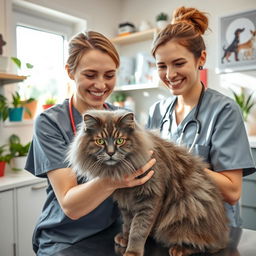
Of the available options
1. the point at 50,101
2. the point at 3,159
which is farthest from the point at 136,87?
the point at 3,159

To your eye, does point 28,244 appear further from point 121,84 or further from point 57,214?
point 121,84

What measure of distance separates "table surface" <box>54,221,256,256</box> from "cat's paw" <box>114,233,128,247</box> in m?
0.02

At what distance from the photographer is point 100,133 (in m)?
0.94

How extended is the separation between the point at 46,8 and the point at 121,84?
1.32 m

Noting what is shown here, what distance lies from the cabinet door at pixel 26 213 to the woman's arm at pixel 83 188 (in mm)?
1259

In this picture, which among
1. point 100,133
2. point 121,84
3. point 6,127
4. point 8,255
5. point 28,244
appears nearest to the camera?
point 100,133

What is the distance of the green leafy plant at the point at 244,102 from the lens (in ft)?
9.51

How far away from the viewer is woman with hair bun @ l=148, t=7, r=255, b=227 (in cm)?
126

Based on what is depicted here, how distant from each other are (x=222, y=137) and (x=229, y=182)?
0.21 meters

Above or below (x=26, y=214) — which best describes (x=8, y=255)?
below

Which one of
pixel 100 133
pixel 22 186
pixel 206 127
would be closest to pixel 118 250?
pixel 100 133

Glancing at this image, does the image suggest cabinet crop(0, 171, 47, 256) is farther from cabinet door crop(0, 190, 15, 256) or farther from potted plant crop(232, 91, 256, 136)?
potted plant crop(232, 91, 256, 136)

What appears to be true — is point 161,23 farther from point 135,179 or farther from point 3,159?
point 135,179

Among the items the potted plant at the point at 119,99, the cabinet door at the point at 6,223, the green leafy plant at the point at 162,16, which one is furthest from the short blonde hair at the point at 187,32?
the potted plant at the point at 119,99
